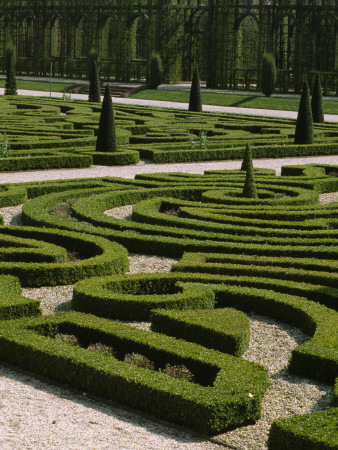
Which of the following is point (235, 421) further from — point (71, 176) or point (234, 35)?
point (234, 35)

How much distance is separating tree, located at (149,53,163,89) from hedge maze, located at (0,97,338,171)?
520 inches

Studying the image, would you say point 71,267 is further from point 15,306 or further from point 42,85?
point 42,85

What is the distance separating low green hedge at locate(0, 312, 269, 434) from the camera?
5727 millimetres

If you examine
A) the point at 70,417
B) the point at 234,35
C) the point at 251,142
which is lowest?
the point at 70,417

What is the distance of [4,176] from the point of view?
17.0 metres

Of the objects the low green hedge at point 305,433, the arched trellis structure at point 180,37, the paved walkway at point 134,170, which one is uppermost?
the arched trellis structure at point 180,37

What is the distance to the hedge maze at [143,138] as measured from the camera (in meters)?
19.2

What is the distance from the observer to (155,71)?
43594mm

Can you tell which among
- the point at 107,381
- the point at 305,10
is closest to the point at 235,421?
the point at 107,381

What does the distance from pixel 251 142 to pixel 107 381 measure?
1691 cm

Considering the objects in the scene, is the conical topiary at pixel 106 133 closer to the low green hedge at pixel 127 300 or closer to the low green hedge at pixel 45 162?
the low green hedge at pixel 45 162

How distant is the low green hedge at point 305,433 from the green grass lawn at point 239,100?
30122mm

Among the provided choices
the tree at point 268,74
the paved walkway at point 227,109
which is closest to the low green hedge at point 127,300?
the paved walkway at point 227,109

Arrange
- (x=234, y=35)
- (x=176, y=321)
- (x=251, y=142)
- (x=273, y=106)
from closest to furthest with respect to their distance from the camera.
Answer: (x=176, y=321) → (x=251, y=142) → (x=273, y=106) → (x=234, y=35)
